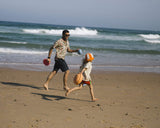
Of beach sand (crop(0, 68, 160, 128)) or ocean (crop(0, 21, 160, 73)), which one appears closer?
beach sand (crop(0, 68, 160, 128))

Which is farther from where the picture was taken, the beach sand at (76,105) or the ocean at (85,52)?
the ocean at (85,52)

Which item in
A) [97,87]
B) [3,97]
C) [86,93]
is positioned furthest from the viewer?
[97,87]

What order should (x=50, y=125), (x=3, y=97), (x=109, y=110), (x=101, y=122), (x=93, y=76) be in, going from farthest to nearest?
(x=93, y=76), (x=3, y=97), (x=109, y=110), (x=101, y=122), (x=50, y=125)

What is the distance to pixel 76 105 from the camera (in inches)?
183

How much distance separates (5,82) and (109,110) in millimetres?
3226

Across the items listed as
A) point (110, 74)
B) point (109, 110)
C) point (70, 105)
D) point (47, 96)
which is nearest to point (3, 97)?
point (47, 96)

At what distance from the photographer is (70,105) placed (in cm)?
461

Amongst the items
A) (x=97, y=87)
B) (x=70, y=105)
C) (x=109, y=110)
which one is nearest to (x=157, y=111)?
(x=109, y=110)

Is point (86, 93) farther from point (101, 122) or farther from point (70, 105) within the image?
point (101, 122)

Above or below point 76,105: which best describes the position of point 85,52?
below

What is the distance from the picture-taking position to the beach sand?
3.71 meters

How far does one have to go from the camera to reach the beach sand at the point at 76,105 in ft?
12.2

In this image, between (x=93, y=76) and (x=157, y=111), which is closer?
(x=157, y=111)

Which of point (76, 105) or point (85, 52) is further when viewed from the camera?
point (85, 52)
